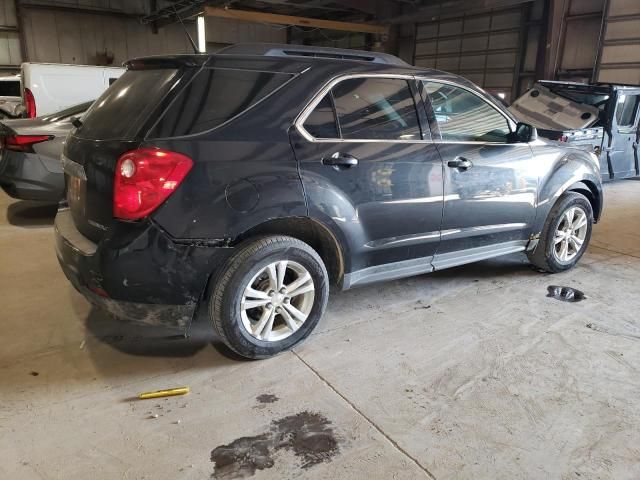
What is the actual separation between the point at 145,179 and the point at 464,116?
2.26 metres

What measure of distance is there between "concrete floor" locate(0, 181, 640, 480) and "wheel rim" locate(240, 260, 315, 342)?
192mm

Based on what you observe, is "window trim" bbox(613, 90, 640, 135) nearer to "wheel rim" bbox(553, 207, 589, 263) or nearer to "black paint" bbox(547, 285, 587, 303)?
"wheel rim" bbox(553, 207, 589, 263)

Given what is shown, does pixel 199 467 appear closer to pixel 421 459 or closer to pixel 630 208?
pixel 421 459

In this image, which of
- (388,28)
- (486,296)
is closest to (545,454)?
(486,296)

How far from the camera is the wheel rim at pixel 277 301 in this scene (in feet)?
8.81

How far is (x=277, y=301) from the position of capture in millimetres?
2754

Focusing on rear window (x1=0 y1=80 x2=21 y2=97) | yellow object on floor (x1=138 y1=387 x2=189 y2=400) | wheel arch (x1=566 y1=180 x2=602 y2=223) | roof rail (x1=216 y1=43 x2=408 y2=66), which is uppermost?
roof rail (x1=216 y1=43 x2=408 y2=66)

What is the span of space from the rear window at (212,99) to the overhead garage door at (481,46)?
42.9 ft

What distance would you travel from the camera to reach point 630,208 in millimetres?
7211

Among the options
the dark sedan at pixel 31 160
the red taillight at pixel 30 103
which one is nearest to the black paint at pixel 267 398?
the dark sedan at pixel 31 160

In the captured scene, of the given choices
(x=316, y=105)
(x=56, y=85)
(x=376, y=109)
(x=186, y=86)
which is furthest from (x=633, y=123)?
(x=56, y=85)

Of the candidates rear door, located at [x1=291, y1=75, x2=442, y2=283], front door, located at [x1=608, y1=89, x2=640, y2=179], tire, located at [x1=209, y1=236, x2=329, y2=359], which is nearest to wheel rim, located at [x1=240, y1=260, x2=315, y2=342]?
tire, located at [x1=209, y1=236, x2=329, y2=359]

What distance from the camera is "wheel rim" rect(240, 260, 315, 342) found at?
2.68 metres

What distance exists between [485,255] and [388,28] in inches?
574
